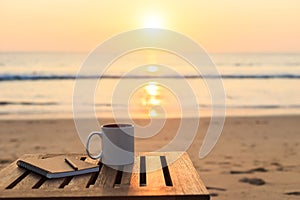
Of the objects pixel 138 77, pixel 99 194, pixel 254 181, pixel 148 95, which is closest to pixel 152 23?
pixel 254 181

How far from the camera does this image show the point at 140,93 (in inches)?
384

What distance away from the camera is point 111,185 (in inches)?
52.2

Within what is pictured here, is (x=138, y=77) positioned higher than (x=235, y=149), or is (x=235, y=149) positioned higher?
(x=138, y=77)

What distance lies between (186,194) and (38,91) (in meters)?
9.77

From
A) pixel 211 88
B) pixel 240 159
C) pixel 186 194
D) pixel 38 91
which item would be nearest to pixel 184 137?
pixel 240 159

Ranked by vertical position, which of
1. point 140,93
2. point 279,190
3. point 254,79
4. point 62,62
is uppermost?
point 62,62

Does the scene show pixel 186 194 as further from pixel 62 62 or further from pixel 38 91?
pixel 62 62

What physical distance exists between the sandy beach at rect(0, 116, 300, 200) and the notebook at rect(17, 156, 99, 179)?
1.70 metres

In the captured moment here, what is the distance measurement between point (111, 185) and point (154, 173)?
8.1 inches

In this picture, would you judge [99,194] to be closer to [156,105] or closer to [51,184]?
[51,184]

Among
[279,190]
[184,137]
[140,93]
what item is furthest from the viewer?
[140,93]

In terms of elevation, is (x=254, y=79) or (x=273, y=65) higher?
(x=273, y=65)

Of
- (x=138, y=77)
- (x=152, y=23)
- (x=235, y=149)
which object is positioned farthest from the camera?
(x=138, y=77)

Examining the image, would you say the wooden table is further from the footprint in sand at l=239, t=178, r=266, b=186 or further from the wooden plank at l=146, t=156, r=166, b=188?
the footprint in sand at l=239, t=178, r=266, b=186
